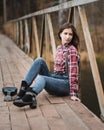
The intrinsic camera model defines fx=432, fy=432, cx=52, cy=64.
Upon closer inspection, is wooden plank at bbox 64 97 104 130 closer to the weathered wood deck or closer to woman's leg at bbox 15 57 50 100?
the weathered wood deck

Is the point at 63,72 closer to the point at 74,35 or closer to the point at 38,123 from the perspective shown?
the point at 74,35

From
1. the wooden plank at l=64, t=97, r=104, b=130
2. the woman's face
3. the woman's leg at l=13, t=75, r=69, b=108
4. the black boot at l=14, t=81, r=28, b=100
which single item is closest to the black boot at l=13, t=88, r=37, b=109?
the woman's leg at l=13, t=75, r=69, b=108

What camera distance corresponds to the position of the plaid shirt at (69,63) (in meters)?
3.79

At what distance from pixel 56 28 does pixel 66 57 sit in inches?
63.9

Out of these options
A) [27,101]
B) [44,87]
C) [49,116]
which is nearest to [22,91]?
[27,101]

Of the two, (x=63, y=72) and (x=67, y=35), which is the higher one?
(x=67, y=35)

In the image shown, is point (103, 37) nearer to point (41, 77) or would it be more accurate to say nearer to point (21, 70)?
point (41, 77)

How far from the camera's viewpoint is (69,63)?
384cm

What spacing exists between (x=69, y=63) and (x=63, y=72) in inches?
6.8

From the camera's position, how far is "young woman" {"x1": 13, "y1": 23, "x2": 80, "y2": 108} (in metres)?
3.79

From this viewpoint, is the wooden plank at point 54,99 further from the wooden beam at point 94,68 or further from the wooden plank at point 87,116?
the wooden beam at point 94,68

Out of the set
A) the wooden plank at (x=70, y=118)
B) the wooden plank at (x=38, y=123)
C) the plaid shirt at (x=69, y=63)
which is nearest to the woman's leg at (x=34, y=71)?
the plaid shirt at (x=69, y=63)

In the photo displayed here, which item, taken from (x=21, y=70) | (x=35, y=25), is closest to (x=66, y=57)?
(x=21, y=70)

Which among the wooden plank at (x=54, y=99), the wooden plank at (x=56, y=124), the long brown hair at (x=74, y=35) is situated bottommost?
the wooden plank at (x=56, y=124)
